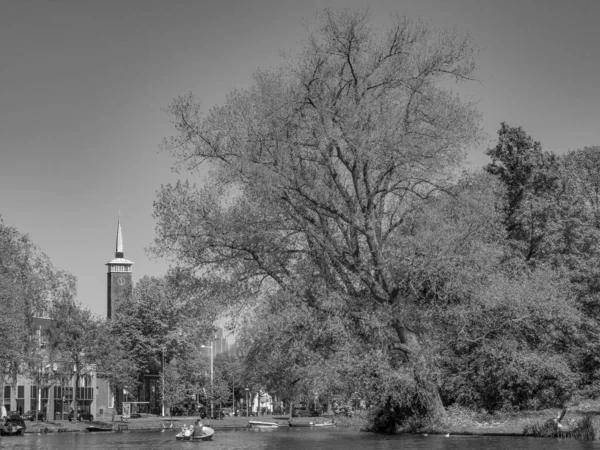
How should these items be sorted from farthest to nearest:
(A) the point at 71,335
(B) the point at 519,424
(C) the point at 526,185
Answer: (A) the point at 71,335 → (C) the point at 526,185 → (B) the point at 519,424

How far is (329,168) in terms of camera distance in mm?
40156

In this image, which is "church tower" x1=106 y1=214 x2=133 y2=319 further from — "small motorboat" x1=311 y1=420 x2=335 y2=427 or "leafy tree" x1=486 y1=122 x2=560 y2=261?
"leafy tree" x1=486 y1=122 x2=560 y2=261

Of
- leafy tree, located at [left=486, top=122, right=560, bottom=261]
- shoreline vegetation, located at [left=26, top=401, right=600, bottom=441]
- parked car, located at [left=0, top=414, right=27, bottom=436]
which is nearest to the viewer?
shoreline vegetation, located at [left=26, top=401, right=600, bottom=441]

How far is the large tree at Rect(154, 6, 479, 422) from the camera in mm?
39312

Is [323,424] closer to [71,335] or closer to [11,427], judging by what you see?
[71,335]

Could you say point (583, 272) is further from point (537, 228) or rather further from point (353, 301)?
point (353, 301)

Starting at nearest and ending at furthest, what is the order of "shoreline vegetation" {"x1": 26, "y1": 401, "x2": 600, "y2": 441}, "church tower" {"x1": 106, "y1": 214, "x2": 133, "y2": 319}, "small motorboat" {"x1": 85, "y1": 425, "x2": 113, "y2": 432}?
"shoreline vegetation" {"x1": 26, "y1": 401, "x2": 600, "y2": 441} < "small motorboat" {"x1": 85, "y1": 425, "x2": 113, "y2": 432} < "church tower" {"x1": 106, "y1": 214, "x2": 133, "y2": 319}

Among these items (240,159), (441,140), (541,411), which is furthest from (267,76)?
(541,411)

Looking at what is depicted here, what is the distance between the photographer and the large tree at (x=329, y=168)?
3931 cm

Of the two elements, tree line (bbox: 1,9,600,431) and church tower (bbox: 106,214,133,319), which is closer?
tree line (bbox: 1,9,600,431)

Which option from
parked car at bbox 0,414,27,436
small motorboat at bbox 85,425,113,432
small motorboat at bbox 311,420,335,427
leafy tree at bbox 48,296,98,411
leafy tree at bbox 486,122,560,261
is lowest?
small motorboat at bbox 311,420,335,427

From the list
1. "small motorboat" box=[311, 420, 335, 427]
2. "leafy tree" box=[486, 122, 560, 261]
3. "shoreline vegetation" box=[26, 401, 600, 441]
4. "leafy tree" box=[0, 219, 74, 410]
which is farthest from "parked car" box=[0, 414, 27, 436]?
"leafy tree" box=[486, 122, 560, 261]

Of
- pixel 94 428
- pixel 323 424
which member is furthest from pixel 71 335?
pixel 323 424

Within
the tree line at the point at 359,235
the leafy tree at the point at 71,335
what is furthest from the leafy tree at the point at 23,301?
the tree line at the point at 359,235
